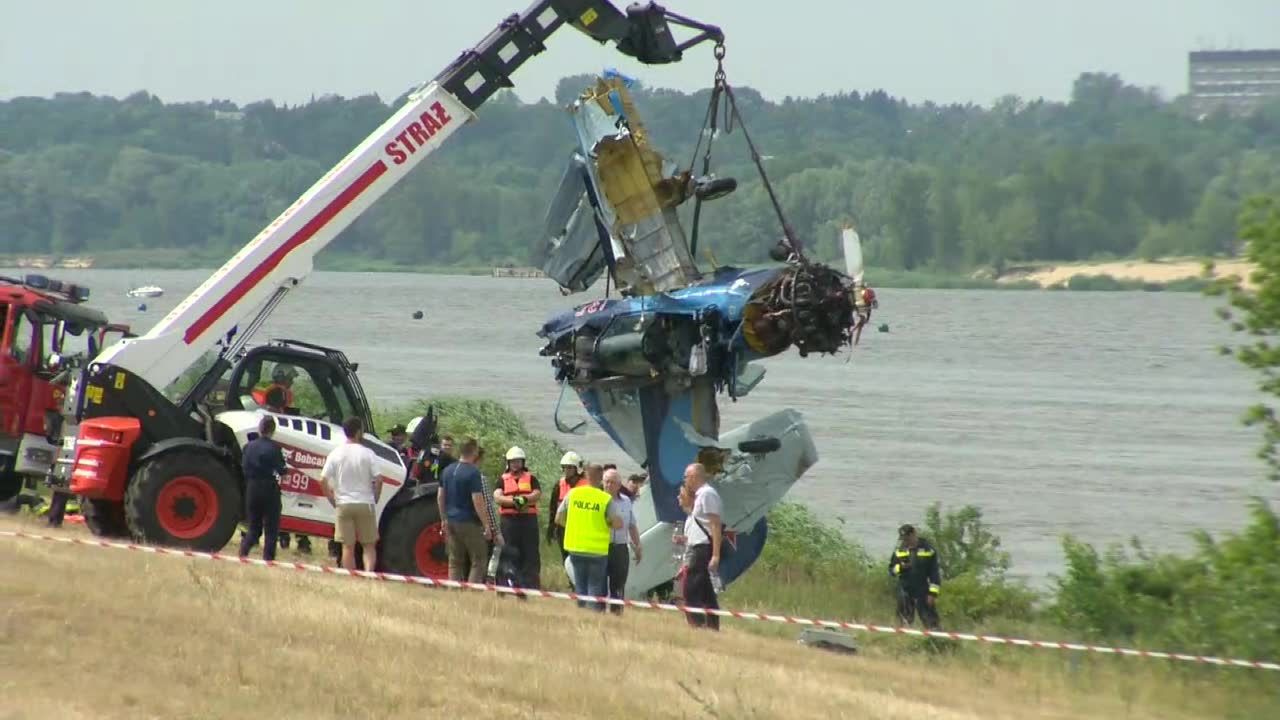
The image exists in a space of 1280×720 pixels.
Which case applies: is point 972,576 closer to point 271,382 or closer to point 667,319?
point 667,319

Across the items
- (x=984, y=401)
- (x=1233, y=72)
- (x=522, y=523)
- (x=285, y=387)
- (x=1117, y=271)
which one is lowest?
(x=984, y=401)

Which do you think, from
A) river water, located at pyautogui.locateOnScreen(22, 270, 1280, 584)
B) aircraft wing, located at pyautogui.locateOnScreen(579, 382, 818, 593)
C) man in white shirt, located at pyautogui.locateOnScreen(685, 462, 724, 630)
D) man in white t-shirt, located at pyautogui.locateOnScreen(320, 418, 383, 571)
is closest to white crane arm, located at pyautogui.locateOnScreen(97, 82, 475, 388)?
man in white t-shirt, located at pyautogui.locateOnScreen(320, 418, 383, 571)

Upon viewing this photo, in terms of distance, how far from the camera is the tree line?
81.8m

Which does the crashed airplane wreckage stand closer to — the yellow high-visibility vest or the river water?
the yellow high-visibility vest

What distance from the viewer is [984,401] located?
6550 centimetres

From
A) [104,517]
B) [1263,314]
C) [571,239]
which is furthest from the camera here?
[571,239]

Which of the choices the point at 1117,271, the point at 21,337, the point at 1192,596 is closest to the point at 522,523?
the point at 21,337

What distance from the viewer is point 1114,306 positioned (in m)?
123

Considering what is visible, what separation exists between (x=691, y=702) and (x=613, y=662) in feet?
4.46

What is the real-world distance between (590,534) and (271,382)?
4.27 m

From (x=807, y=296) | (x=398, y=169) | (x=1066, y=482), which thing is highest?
(x=398, y=169)

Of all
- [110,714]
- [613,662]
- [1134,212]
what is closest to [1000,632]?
[613,662]

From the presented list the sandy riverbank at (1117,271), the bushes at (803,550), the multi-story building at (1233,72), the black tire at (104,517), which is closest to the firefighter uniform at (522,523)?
the black tire at (104,517)

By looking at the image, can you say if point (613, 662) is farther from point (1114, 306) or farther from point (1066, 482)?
point (1114, 306)
